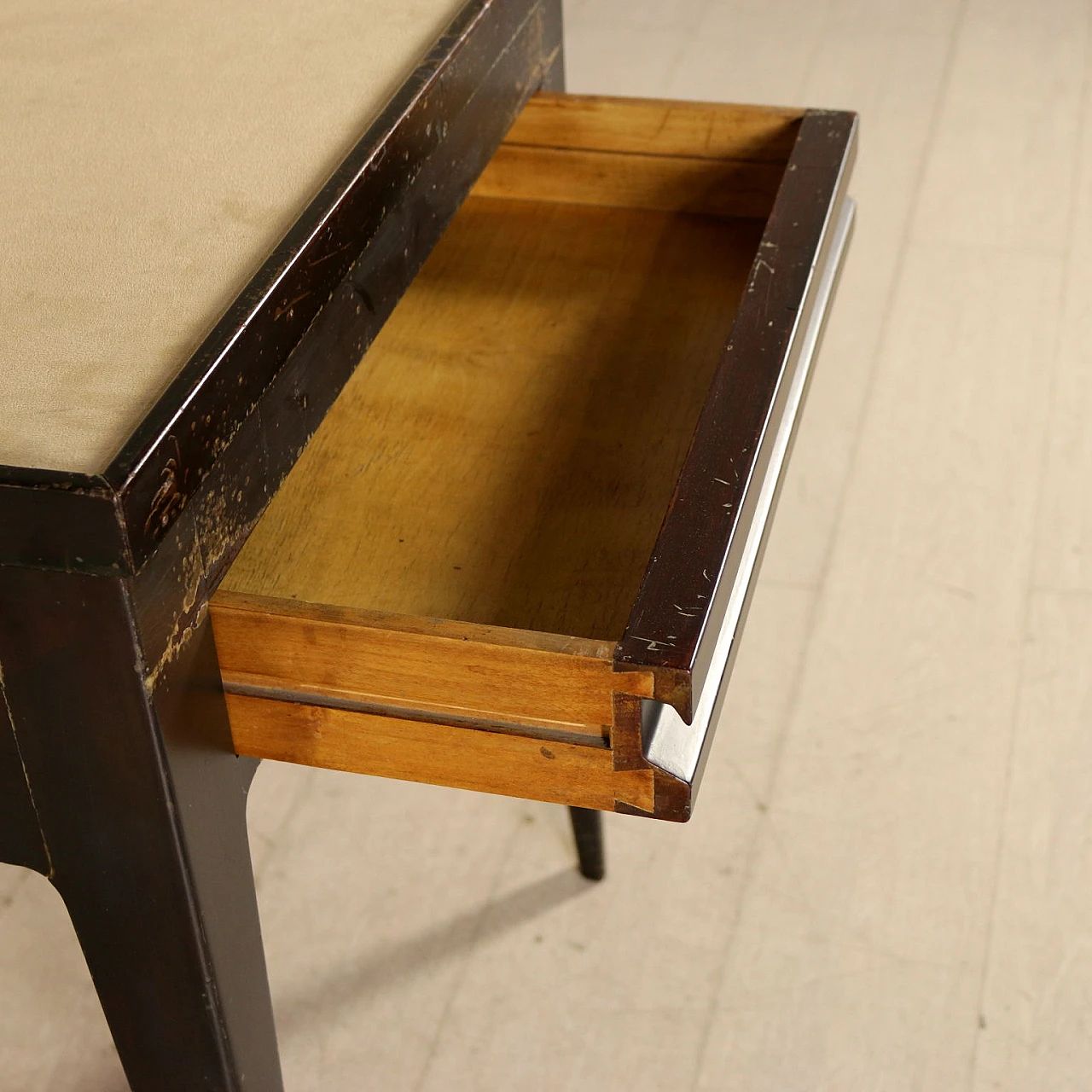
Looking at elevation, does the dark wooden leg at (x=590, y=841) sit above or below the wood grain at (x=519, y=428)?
below

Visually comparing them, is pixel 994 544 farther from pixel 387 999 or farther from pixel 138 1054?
pixel 138 1054

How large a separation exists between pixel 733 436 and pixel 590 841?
1.57ft

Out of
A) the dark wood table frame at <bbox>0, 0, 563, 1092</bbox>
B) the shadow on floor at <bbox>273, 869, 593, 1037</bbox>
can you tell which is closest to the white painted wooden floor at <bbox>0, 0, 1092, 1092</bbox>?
the shadow on floor at <bbox>273, 869, 593, 1037</bbox>

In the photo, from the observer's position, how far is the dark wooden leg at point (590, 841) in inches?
41.2

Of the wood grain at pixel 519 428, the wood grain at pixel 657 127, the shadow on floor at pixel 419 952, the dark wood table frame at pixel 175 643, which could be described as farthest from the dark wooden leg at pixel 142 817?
the wood grain at pixel 657 127

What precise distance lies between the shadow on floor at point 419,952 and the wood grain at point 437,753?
1.31 feet

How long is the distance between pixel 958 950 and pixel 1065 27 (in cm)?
204

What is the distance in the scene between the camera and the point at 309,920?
1068mm

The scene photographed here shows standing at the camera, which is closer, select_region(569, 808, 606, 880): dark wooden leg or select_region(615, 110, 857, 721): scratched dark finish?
select_region(615, 110, 857, 721): scratched dark finish

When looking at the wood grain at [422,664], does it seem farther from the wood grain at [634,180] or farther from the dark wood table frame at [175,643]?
the wood grain at [634,180]

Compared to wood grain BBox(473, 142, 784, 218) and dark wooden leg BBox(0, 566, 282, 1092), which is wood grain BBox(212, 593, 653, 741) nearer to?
dark wooden leg BBox(0, 566, 282, 1092)

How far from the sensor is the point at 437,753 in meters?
0.65

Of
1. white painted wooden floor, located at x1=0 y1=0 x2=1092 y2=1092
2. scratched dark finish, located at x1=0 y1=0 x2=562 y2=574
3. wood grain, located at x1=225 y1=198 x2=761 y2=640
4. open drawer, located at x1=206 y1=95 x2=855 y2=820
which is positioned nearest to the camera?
scratched dark finish, located at x1=0 y1=0 x2=562 y2=574

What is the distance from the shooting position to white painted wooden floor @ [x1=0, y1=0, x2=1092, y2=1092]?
3.21ft
